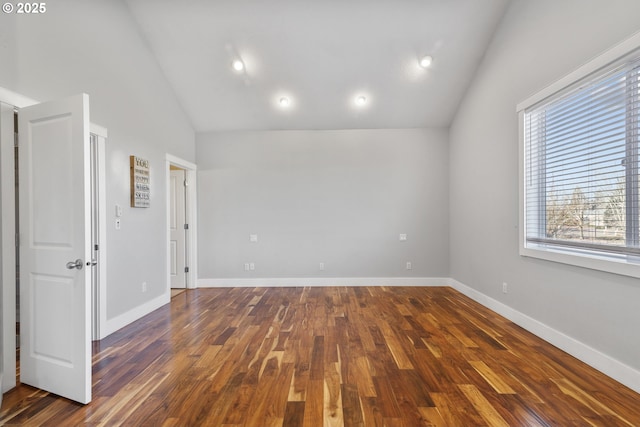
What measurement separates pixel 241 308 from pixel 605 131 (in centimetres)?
417

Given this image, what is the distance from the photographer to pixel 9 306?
222 cm

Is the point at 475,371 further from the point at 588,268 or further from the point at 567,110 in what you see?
the point at 567,110

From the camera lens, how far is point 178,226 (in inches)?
211

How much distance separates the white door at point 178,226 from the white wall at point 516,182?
4.55m

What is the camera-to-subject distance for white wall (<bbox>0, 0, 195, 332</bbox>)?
2492 millimetres

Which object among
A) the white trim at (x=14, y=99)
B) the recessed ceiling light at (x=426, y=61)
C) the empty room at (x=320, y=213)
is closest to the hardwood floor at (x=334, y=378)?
the empty room at (x=320, y=213)

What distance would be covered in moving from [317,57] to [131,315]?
4006mm

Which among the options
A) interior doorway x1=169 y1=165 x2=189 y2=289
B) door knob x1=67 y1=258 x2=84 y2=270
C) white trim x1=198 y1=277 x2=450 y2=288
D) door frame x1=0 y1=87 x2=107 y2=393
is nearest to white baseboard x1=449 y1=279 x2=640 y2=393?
white trim x1=198 y1=277 x2=450 y2=288

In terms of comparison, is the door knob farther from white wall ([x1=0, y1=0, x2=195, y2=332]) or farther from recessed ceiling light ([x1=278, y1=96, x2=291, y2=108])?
recessed ceiling light ([x1=278, y1=96, x2=291, y2=108])

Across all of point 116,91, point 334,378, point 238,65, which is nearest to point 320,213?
point 238,65

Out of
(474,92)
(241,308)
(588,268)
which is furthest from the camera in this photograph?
(474,92)

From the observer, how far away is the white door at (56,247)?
2.01 meters

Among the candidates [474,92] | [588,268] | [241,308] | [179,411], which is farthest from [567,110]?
[241,308]

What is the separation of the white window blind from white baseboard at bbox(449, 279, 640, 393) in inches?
30.6
